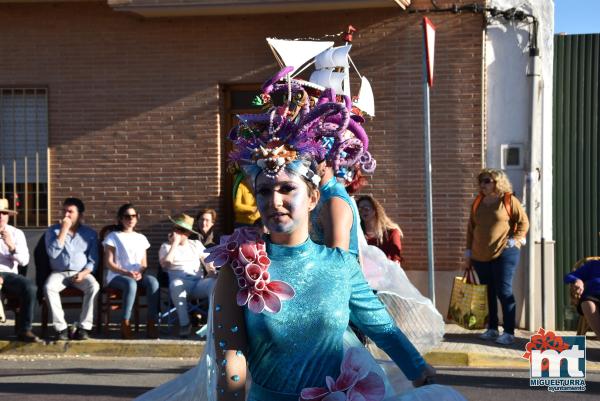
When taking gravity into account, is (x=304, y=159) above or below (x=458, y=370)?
above

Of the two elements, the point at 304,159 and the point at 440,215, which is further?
the point at 440,215

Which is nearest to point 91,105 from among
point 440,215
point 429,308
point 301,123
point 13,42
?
→ point 13,42

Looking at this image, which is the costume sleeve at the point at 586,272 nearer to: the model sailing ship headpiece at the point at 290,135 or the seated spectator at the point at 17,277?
the model sailing ship headpiece at the point at 290,135

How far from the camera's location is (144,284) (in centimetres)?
1270

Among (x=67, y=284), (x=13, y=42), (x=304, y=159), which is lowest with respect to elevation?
(x=67, y=284)

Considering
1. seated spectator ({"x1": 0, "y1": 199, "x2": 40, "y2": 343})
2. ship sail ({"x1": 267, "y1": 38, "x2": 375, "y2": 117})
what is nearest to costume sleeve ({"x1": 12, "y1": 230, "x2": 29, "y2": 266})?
seated spectator ({"x1": 0, "y1": 199, "x2": 40, "y2": 343})

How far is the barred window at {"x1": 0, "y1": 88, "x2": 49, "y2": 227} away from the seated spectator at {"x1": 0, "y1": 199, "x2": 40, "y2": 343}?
1.95 meters

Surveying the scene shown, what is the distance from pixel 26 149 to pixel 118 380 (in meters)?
5.68

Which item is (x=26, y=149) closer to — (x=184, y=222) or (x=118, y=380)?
(x=184, y=222)

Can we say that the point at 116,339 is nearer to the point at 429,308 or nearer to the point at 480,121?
the point at 480,121

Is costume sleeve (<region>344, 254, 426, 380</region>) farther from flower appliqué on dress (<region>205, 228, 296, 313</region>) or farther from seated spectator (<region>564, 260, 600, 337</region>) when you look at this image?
seated spectator (<region>564, 260, 600, 337</region>)

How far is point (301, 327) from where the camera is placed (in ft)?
12.6

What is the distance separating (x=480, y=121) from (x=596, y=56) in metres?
1.86

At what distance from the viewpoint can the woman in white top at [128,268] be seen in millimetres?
12516
